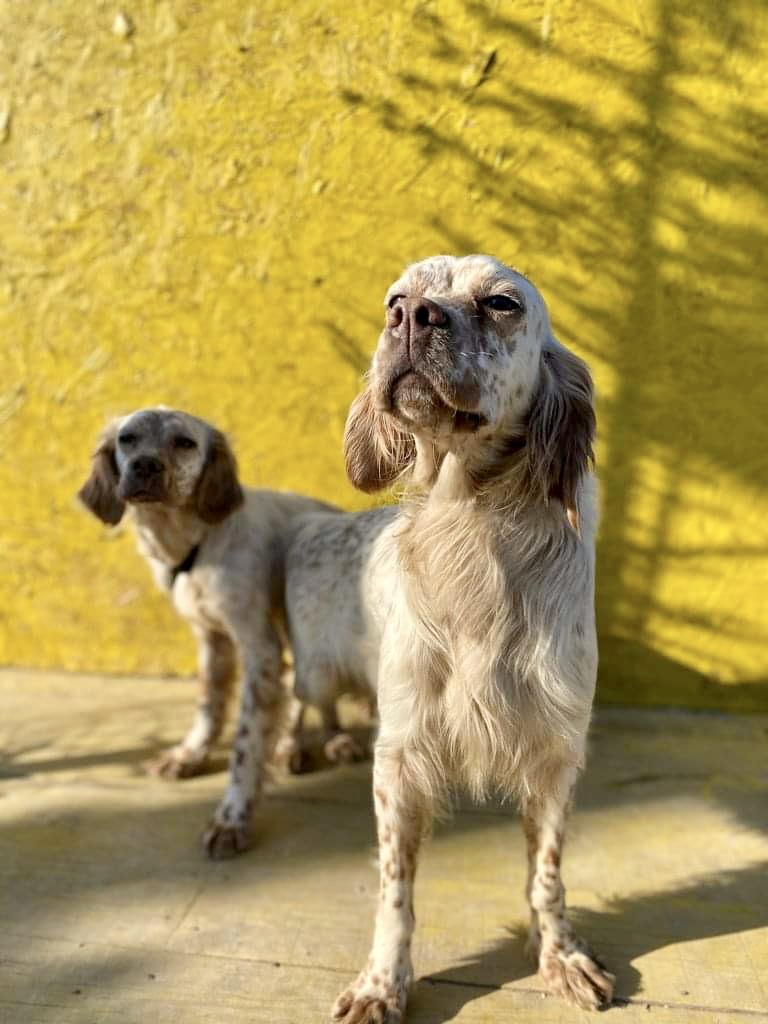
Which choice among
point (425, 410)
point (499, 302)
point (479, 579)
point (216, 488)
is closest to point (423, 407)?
point (425, 410)

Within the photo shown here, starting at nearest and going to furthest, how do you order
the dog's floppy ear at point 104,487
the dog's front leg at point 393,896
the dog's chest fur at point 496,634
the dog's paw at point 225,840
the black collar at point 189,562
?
1. the dog's chest fur at point 496,634
2. the dog's front leg at point 393,896
3. the dog's paw at point 225,840
4. the dog's floppy ear at point 104,487
5. the black collar at point 189,562

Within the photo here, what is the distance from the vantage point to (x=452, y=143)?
2.96 metres

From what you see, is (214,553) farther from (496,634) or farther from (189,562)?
(496,634)

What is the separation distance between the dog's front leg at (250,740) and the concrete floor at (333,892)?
8 centimetres

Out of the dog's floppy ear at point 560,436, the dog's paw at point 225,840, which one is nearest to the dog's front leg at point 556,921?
the dog's floppy ear at point 560,436

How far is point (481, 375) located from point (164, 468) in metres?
1.39

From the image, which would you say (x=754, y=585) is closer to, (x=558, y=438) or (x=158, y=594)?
(x=558, y=438)

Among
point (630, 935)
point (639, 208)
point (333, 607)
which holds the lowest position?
point (630, 935)

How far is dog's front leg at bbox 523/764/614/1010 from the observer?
6.02ft

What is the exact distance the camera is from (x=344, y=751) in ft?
9.82

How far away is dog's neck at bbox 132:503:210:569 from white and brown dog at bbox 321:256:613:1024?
1.02 metres

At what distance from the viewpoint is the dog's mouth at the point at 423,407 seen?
1.45 metres

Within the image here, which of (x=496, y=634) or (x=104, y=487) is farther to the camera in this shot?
(x=104, y=487)

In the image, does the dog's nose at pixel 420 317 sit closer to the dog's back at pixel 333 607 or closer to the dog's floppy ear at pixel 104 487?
the dog's back at pixel 333 607
